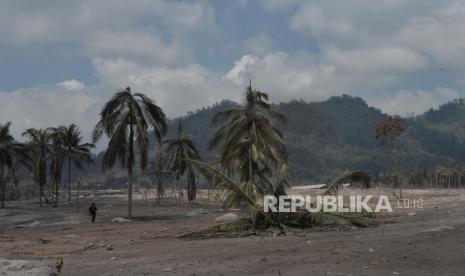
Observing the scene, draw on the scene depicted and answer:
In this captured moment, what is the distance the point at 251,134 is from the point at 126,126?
9.43 meters

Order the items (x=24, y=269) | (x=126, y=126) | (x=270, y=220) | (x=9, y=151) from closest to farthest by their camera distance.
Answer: (x=24, y=269) → (x=270, y=220) → (x=126, y=126) → (x=9, y=151)

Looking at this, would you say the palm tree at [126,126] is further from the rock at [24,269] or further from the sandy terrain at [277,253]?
the rock at [24,269]

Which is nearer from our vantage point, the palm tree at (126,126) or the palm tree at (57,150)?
the palm tree at (126,126)

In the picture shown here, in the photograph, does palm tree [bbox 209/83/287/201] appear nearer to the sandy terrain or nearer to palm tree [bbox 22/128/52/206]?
the sandy terrain

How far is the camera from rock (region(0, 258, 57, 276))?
11.0m

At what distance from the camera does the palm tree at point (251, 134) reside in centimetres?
2869

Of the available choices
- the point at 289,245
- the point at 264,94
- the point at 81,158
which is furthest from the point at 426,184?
the point at 289,245

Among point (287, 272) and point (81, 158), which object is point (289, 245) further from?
point (81, 158)

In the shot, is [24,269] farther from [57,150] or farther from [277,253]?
[57,150]

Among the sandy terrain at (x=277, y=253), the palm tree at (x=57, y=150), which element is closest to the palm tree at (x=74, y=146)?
the palm tree at (x=57, y=150)

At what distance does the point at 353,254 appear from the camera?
12969mm

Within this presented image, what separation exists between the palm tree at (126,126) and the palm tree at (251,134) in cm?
668

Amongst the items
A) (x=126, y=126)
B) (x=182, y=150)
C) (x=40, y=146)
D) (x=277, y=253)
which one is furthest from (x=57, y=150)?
(x=277, y=253)

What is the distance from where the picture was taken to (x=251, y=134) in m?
29.0
